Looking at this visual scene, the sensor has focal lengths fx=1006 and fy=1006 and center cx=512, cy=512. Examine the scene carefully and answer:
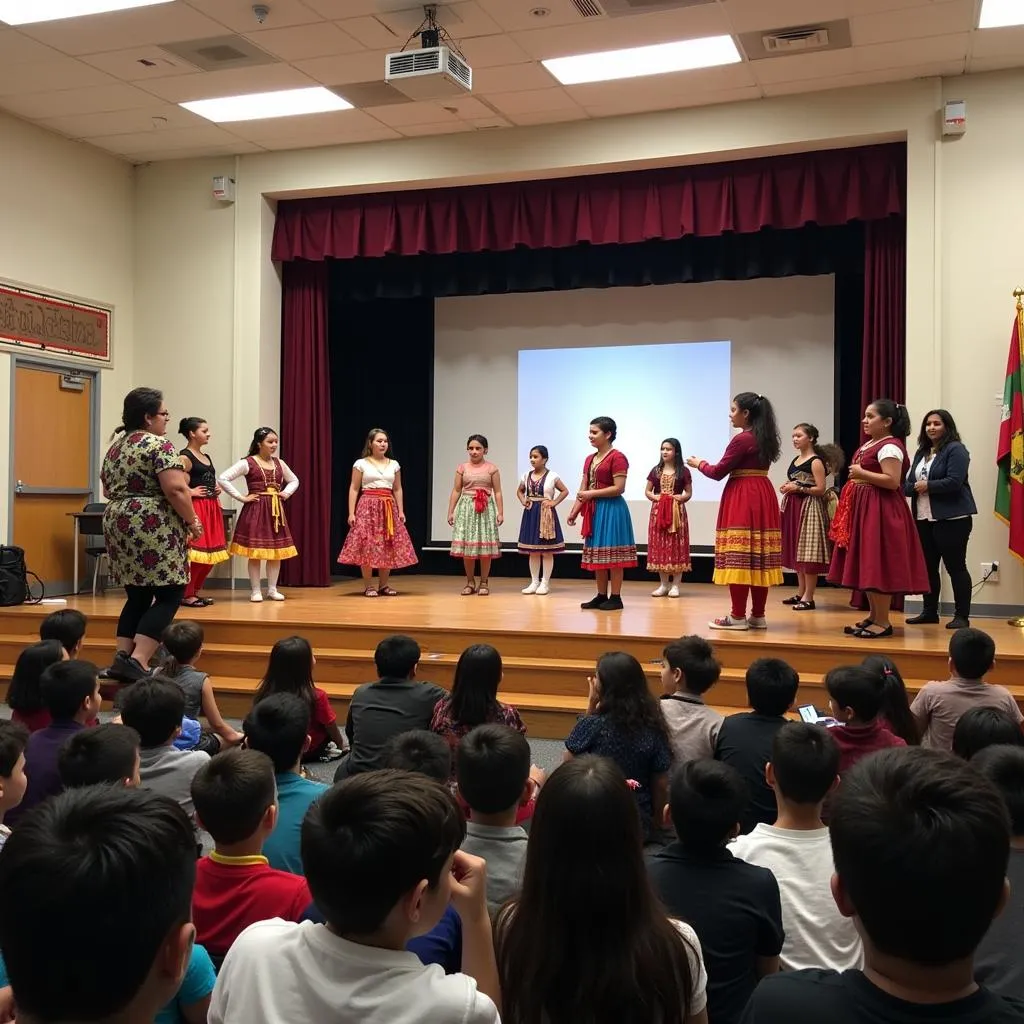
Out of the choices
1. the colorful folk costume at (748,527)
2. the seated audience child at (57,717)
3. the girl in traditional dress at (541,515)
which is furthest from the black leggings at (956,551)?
the seated audience child at (57,717)

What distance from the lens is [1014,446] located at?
219 inches

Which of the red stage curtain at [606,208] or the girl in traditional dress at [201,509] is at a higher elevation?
the red stage curtain at [606,208]

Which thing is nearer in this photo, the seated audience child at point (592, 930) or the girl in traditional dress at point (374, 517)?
the seated audience child at point (592, 930)

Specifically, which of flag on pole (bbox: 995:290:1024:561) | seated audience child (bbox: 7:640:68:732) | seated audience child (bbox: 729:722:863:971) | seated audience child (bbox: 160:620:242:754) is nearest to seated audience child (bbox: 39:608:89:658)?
seated audience child (bbox: 160:620:242:754)

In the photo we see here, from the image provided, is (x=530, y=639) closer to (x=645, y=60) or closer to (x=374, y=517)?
(x=374, y=517)

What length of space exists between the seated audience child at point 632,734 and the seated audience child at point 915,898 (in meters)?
1.76

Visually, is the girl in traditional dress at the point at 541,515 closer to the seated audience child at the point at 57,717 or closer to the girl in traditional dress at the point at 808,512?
the girl in traditional dress at the point at 808,512

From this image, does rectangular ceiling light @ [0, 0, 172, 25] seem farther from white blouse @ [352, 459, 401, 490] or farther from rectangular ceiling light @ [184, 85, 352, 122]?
white blouse @ [352, 459, 401, 490]

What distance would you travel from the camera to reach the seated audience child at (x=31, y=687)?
2.94 m

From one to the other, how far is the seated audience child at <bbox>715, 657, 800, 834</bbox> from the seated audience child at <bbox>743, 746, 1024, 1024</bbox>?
5.31 ft

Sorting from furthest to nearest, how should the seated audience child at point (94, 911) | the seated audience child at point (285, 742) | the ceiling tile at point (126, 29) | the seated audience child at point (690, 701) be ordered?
the ceiling tile at point (126, 29)
the seated audience child at point (690, 701)
the seated audience child at point (285, 742)
the seated audience child at point (94, 911)

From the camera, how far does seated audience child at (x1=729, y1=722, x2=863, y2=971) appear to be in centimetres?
166

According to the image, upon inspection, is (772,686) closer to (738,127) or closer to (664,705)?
(664,705)

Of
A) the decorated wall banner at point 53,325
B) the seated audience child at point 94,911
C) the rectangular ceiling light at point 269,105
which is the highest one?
the rectangular ceiling light at point 269,105
